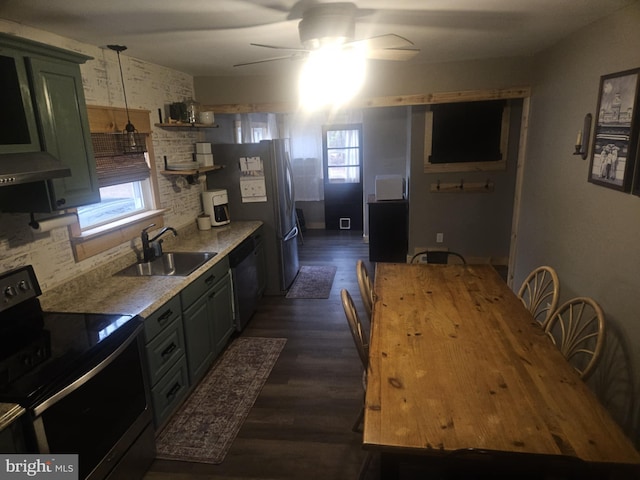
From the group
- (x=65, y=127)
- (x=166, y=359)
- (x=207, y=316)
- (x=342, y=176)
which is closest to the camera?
(x=65, y=127)

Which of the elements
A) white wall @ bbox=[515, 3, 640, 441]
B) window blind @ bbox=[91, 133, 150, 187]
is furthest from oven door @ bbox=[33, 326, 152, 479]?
white wall @ bbox=[515, 3, 640, 441]

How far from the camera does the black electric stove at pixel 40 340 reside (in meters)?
1.46

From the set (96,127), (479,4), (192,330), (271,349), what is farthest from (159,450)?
(479,4)

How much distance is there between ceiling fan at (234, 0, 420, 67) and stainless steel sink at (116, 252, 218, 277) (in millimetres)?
1620

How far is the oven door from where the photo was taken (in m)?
1.50

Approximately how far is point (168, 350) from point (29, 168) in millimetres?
1242

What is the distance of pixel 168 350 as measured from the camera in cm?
237

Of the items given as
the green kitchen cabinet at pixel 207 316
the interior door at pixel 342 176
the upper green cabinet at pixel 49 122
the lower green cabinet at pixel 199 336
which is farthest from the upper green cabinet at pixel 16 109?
the interior door at pixel 342 176

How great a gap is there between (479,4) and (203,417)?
2840mm

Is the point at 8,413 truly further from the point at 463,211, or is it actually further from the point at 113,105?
the point at 463,211

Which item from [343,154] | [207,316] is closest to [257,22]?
[207,316]

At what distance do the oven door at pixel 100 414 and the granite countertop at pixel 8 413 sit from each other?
0.21 feet

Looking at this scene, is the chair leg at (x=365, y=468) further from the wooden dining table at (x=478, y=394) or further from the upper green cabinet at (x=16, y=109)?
the upper green cabinet at (x=16, y=109)

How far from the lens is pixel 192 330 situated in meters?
2.66
